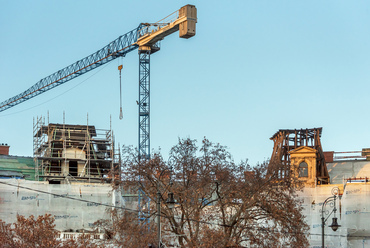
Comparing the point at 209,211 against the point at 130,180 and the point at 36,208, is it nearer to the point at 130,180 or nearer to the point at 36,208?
the point at 130,180

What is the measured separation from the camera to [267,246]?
5272 centimetres

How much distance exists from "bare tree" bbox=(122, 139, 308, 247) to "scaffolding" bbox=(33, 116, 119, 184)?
37.2 metres

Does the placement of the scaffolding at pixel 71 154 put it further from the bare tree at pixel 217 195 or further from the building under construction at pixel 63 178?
the bare tree at pixel 217 195

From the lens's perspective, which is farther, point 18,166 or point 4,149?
point 4,149

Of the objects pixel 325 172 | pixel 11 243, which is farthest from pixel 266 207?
pixel 325 172

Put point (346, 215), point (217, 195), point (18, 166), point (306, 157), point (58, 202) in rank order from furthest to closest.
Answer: point (18, 166)
point (306, 157)
point (346, 215)
point (58, 202)
point (217, 195)

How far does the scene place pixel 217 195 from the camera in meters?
54.4

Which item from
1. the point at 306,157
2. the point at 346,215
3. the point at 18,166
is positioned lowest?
the point at 346,215

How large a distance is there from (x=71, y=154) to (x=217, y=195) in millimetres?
46286

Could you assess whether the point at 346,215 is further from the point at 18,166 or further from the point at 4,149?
the point at 4,149

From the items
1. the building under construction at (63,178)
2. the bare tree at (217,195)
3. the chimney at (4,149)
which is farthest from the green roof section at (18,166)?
the bare tree at (217,195)

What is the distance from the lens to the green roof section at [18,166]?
95838 millimetres

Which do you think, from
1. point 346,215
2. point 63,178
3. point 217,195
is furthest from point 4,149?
point 217,195

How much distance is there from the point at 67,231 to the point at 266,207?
3395 centimetres
